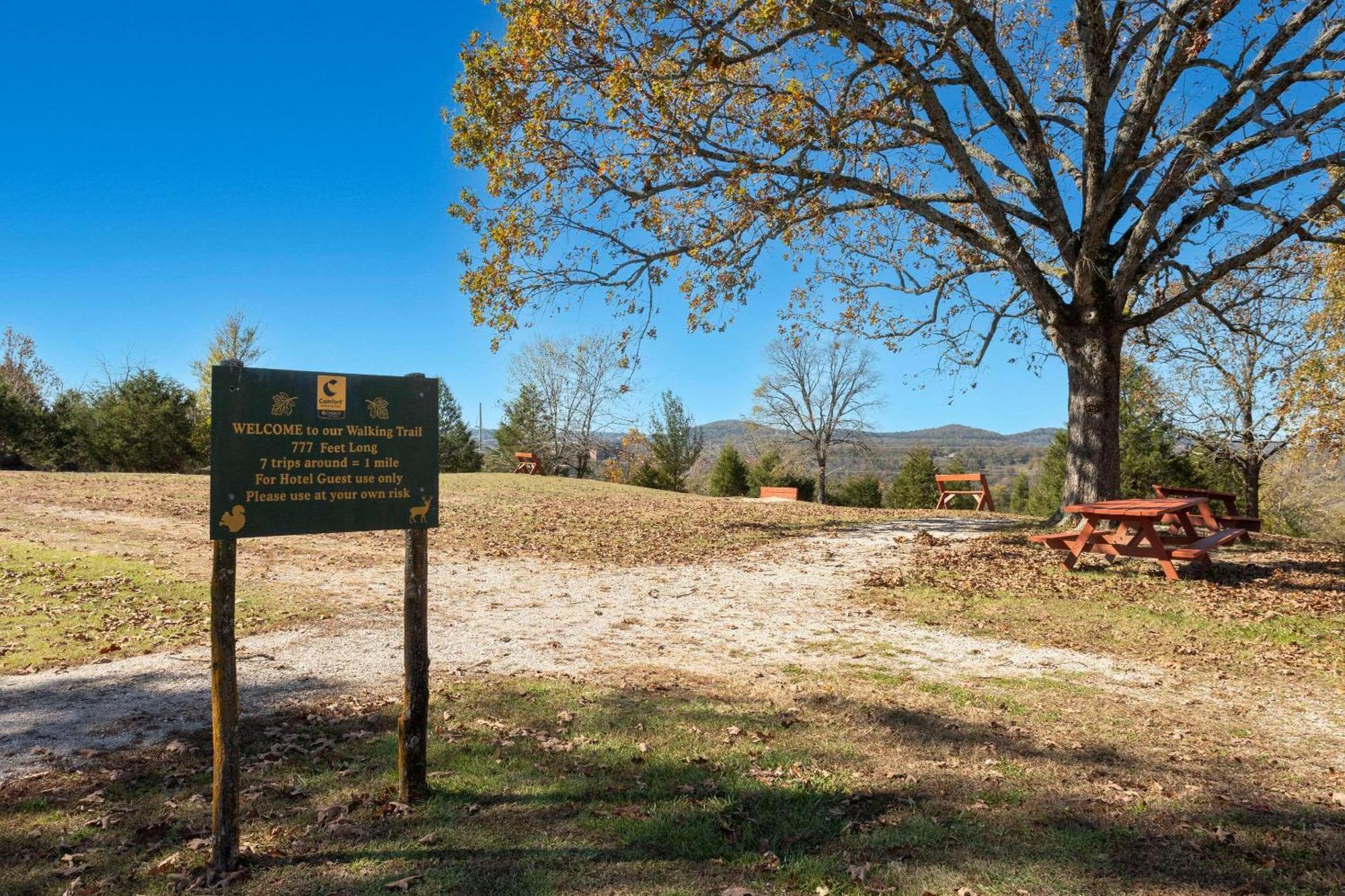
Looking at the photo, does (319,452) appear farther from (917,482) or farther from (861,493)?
(861,493)

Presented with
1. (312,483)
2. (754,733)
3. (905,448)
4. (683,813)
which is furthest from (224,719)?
(905,448)

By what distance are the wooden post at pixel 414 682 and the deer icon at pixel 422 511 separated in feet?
0.25

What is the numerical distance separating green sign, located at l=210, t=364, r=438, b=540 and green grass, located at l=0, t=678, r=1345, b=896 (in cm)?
147

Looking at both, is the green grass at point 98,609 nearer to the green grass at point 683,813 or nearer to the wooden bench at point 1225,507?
the green grass at point 683,813

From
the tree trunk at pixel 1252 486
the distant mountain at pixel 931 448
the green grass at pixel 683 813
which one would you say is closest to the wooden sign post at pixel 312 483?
the green grass at pixel 683 813

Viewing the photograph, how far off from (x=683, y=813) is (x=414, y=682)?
153 cm

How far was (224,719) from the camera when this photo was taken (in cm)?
331

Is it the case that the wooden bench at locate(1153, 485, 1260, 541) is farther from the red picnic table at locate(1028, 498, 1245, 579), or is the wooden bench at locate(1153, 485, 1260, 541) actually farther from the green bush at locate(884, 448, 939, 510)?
the green bush at locate(884, 448, 939, 510)

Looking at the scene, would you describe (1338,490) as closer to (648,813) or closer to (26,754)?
(648,813)

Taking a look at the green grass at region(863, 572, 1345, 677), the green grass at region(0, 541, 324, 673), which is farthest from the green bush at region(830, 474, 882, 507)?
the green grass at region(0, 541, 324, 673)

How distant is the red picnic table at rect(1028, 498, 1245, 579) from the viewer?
9.06 m

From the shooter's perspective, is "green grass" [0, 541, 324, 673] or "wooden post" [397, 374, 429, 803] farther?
"green grass" [0, 541, 324, 673]

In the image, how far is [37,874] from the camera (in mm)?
3197

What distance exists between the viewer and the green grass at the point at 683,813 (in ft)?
10.5
